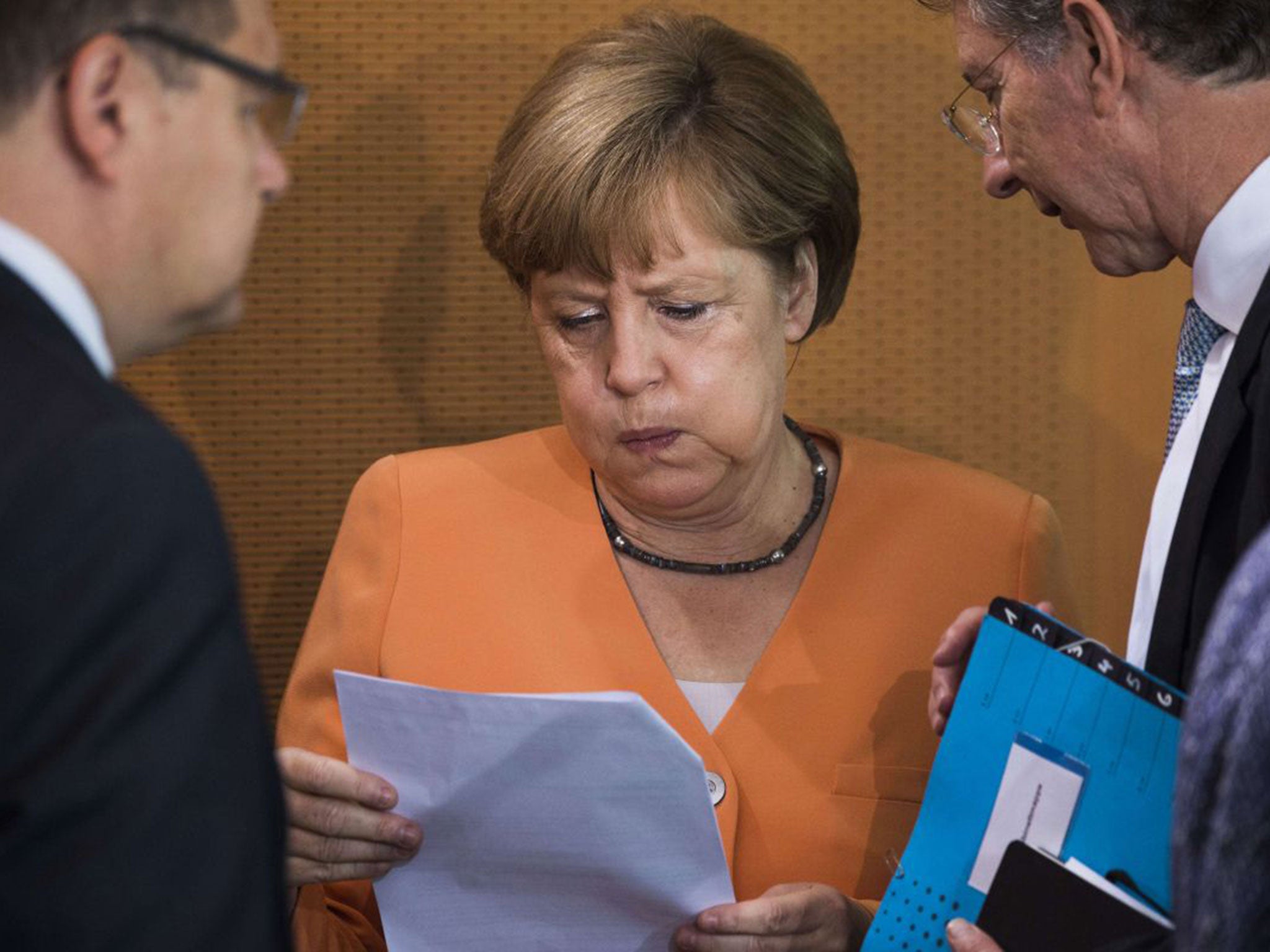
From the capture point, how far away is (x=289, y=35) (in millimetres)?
2666

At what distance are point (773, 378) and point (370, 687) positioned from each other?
2.48ft

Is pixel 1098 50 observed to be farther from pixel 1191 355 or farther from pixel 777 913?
pixel 777 913

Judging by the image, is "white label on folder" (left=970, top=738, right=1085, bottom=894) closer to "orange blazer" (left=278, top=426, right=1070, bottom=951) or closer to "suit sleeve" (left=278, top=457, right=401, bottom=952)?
"orange blazer" (left=278, top=426, right=1070, bottom=951)

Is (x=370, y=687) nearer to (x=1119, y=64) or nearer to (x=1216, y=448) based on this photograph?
(x=1216, y=448)

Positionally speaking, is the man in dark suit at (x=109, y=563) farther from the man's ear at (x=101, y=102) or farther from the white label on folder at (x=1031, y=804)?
the white label on folder at (x=1031, y=804)

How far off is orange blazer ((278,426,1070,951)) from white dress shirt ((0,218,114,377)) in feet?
3.74

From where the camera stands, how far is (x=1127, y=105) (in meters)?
1.70

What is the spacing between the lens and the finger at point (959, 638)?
69.1 inches

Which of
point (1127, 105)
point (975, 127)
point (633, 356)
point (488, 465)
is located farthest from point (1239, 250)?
point (488, 465)

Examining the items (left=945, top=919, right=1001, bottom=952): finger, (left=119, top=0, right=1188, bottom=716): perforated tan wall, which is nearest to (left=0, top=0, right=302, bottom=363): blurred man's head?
(left=945, top=919, right=1001, bottom=952): finger

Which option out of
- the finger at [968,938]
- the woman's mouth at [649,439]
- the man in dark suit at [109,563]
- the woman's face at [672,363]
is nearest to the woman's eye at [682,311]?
the woman's face at [672,363]

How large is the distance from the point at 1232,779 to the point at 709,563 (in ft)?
4.35

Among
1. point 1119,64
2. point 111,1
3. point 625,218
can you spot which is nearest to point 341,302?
point 625,218

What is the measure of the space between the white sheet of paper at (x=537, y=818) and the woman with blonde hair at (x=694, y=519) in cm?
22
